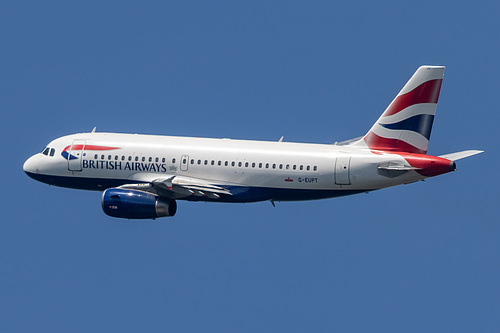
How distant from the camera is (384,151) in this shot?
3285 inches

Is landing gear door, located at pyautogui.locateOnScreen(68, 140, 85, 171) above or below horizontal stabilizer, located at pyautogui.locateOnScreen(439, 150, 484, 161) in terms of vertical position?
below

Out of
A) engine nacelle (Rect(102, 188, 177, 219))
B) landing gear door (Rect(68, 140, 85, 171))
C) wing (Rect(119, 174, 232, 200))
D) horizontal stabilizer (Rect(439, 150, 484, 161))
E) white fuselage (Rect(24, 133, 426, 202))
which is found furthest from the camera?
landing gear door (Rect(68, 140, 85, 171))

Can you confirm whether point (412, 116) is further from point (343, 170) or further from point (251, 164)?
point (251, 164)

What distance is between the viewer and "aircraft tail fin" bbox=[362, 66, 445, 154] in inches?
3243

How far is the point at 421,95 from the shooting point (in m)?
82.5

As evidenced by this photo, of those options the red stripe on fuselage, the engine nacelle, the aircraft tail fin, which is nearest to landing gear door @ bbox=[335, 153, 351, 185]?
the aircraft tail fin

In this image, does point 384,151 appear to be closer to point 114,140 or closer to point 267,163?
point 267,163

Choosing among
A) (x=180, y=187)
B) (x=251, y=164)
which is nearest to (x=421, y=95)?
(x=251, y=164)

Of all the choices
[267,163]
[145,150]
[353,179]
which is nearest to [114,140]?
[145,150]

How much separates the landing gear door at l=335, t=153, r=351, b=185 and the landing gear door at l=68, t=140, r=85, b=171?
61.2 ft

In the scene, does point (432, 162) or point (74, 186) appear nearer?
point (432, 162)

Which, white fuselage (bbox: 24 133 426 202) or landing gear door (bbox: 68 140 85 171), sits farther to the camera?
landing gear door (bbox: 68 140 85 171)

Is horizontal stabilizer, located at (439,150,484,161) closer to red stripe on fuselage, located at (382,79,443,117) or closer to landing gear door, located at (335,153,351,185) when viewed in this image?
red stripe on fuselage, located at (382,79,443,117)

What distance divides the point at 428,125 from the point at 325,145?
7.31 metres
